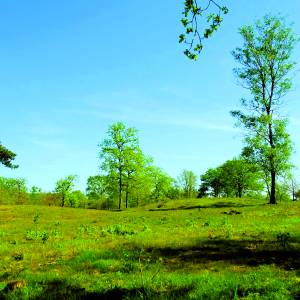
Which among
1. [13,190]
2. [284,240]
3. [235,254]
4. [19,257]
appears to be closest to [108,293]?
[235,254]

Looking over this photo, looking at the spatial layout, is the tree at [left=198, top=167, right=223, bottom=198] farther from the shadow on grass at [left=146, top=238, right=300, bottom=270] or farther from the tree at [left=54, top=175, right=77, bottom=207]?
the shadow on grass at [left=146, top=238, right=300, bottom=270]

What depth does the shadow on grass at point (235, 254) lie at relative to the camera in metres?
13.2

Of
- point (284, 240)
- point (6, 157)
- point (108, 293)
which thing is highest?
point (6, 157)

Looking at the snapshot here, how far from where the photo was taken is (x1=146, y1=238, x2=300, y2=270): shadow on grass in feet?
43.4

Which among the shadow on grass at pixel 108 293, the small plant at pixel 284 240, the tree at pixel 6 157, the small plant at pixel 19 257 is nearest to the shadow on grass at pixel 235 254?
the small plant at pixel 284 240

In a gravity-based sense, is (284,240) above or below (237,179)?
below

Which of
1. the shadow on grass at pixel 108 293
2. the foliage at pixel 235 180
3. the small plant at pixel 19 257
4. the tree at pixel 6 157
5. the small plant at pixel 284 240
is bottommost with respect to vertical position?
the shadow on grass at pixel 108 293

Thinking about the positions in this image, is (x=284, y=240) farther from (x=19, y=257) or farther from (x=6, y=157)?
(x=6, y=157)

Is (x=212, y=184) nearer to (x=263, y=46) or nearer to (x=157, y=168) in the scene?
(x=157, y=168)

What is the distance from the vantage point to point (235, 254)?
1470 centimetres

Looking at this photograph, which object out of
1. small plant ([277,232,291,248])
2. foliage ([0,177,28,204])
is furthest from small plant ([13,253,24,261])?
foliage ([0,177,28,204])

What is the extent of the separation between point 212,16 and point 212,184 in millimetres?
138444

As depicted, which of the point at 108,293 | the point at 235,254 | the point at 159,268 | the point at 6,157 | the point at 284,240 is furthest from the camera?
the point at 6,157

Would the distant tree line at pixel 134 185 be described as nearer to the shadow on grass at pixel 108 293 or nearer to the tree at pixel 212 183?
the tree at pixel 212 183
